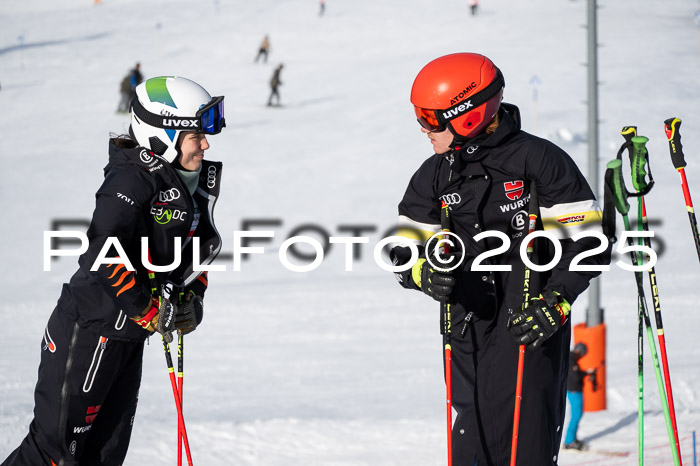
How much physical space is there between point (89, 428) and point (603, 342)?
4964 mm

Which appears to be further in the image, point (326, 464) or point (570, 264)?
point (326, 464)

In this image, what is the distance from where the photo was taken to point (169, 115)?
4.07m

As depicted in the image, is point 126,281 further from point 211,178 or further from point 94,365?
point 211,178

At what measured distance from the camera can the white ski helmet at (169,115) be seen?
4.08 metres

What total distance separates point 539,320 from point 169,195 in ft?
5.64

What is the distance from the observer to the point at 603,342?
7.77 m

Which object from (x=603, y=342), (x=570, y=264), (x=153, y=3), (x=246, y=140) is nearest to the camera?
(x=570, y=264)

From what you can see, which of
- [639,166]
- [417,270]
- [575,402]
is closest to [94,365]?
[417,270]

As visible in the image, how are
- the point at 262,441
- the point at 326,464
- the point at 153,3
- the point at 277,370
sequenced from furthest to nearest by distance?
1. the point at 153,3
2. the point at 277,370
3. the point at 262,441
4. the point at 326,464

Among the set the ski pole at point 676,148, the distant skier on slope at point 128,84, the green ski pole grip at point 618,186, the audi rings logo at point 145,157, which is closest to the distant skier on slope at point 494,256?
the green ski pole grip at point 618,186

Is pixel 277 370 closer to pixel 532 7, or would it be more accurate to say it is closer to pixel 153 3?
pixel 532 7

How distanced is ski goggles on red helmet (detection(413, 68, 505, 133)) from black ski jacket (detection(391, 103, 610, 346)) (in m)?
0.14

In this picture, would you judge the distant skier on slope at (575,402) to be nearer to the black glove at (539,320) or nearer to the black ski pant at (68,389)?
the black glove at (539,320)

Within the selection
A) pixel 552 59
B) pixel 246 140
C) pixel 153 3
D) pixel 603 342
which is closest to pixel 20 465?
pixel 603 342
